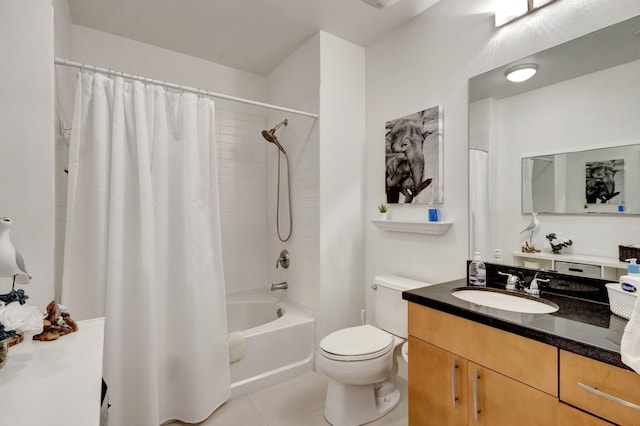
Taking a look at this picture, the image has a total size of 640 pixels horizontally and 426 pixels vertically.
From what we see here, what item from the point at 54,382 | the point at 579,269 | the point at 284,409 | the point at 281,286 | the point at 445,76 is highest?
the point at 445,76

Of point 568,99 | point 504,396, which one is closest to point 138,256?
point 504,396

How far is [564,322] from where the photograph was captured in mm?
1095

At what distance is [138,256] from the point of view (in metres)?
1.66

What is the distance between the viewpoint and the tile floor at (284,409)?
1.81m

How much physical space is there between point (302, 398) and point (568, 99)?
2.25m

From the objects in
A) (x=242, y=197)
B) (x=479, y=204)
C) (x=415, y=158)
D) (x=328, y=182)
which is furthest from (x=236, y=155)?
(x=479, y=204)

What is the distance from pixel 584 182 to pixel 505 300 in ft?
2.13

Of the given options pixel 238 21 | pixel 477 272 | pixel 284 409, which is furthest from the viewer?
pixel 238 21

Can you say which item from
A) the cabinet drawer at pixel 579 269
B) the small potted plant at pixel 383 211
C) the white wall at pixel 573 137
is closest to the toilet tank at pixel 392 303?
the small potted plant at pixel 383 211

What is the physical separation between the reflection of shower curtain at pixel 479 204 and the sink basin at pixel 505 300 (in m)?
0.26

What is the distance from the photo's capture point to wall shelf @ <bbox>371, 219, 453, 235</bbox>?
1.98 metres

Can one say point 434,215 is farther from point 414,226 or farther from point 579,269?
point 579,269

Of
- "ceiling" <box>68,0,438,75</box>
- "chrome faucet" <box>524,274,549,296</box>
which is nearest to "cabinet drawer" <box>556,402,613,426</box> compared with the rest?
"chrome faucet" <box>524,274,549,296</box>

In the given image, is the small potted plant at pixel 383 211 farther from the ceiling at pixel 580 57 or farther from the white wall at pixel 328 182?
the ceiling at pixel 580 57
